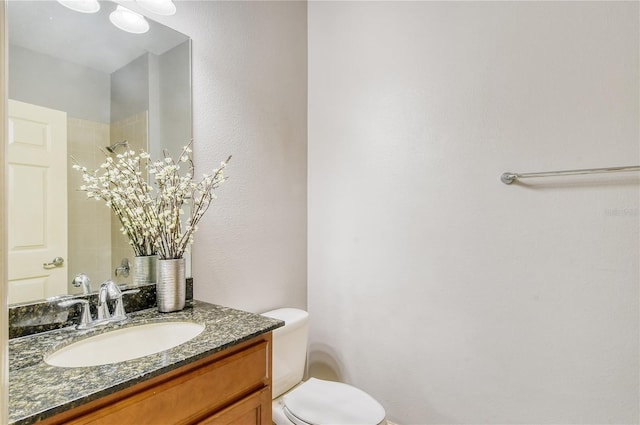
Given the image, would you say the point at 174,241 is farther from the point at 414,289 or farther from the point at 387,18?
the point at 387,18

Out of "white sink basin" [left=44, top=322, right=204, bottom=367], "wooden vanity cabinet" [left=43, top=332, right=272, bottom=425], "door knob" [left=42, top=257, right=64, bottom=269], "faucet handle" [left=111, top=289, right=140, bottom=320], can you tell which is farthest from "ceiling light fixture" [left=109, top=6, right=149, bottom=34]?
"wooden vanity cabinet" [left=43, top=332, right=272, bottom=425]

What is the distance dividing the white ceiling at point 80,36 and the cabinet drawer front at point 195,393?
1048mm

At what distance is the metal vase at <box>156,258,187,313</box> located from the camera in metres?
1.12

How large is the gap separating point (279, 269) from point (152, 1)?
1.27 m

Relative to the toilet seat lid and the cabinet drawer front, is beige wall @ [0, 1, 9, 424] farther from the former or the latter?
the toilet seat lid

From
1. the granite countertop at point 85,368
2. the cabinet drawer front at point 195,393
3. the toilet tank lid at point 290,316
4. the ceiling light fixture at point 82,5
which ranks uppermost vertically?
the ceiling light fixture at point 82,5

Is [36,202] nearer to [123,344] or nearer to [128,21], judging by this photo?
[123,344]

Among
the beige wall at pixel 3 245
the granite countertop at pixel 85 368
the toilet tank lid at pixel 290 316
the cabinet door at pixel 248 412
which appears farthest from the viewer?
the toilet tank lid at pixel 290 316

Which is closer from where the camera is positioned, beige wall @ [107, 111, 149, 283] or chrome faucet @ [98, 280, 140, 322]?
chrome faucet @ [98, 280, 140, 322]

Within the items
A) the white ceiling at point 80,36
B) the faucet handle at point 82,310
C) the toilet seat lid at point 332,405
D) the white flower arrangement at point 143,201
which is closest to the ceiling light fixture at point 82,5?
the white ceiling at point 80,36

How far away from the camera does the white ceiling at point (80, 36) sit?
38.3 inches

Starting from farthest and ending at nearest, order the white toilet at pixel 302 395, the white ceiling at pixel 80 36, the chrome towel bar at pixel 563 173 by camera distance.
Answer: the white toilet at pixel 302 395 → the chrome towel bar at pixel 563 173 → the white ceiling at pixel 80 36

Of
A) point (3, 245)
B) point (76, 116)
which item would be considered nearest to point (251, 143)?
point (76, 116)

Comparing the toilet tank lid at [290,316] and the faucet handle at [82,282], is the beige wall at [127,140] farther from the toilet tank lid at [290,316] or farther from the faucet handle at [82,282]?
the toilet tank lid at [290,316]
